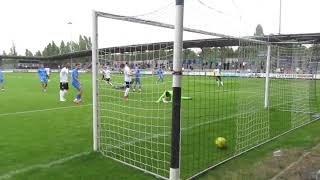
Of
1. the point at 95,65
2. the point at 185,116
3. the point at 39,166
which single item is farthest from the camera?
the point at 185,116

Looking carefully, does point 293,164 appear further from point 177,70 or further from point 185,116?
point 185,116

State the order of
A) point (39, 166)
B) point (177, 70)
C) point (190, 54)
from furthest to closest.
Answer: point (190, 54) < point (39, 166) < point (177, 70)

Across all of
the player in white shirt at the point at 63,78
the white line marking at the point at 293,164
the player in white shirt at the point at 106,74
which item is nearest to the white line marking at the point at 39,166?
the player in white shirt at the point at 106,74

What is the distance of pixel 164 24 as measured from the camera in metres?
7.46

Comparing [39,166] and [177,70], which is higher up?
[177,70]

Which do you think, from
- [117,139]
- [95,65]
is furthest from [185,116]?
[95,65]

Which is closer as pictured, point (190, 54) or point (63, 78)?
point (190, 54)

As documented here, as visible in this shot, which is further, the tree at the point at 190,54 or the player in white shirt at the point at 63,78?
the player in white shirt at the point at 63,78

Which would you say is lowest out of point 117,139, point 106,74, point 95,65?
point 117,139

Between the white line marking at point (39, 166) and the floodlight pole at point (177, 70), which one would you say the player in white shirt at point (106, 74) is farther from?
the floodlight pole at point (177, 70)

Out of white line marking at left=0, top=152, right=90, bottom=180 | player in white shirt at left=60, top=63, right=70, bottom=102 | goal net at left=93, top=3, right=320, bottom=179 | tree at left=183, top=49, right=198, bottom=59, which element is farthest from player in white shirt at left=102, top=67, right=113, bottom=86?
player in white shirt at left=60, top=63, right=70, bottom=102

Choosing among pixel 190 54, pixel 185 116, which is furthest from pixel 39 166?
pixel 185 116

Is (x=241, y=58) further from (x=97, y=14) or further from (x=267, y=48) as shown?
(x=267, y=48)

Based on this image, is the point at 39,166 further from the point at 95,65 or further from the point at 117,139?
the point at 117,139
